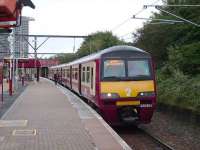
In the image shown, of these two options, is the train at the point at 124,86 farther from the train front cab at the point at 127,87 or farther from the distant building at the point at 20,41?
the distant building at the point at 20,41

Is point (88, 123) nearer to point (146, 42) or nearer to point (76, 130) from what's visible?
point (76, 130)

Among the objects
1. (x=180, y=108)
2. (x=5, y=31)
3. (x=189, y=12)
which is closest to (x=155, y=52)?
(x=189, y=12)

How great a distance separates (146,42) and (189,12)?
7.09 m

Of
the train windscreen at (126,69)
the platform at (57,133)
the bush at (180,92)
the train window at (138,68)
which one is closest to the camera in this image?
the platform at (57,133)

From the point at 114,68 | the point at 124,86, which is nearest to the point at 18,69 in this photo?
the point at 114,68

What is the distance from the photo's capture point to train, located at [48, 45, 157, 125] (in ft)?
53.3

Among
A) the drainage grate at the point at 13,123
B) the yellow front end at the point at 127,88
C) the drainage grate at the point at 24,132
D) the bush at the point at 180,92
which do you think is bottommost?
the drainage grate at the point at 13,123

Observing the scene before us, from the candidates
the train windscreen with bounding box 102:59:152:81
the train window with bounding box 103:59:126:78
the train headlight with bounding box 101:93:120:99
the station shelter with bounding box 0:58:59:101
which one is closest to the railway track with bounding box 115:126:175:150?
the train headlight with bounding box 101:93:120:99

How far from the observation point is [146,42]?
149 feet

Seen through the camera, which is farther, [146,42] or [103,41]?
[103,41]

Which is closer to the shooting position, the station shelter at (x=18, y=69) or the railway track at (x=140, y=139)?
the railway track at (x=140, y=139)

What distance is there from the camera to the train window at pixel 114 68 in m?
16.9

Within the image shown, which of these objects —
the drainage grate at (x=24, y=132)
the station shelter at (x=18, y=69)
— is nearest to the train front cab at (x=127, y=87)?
the drainage grate at (x=24, y=132)

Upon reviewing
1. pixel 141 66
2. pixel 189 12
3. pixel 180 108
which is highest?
pixel 189 12
